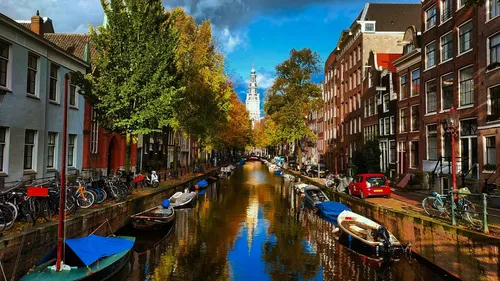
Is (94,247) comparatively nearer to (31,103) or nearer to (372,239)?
(372,239)

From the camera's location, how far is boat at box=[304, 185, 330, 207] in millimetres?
29202

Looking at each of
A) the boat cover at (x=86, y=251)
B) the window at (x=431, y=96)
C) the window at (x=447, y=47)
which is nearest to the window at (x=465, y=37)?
the window at (x=447, y=47)

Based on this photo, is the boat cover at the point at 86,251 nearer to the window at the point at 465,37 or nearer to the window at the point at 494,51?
the window at the point at 494,51

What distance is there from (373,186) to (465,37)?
38.3 feet

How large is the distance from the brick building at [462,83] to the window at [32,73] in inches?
1022

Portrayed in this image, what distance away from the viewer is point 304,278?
13.6m

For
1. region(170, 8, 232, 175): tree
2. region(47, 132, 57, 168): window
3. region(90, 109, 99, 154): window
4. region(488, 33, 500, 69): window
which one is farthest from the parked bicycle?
region(90, 109, 99, 154): window

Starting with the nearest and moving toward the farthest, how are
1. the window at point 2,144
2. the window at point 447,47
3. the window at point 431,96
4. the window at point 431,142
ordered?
the window at point 2,144, the window at point 447,47, the window at point 431,142, the window at point 431,96

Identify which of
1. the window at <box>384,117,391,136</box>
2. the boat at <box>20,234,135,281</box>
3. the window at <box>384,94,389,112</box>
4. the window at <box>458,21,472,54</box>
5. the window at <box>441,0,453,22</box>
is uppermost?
the window at <box>441,0,453,22</box>

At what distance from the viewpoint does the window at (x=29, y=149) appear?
2112 centimetres

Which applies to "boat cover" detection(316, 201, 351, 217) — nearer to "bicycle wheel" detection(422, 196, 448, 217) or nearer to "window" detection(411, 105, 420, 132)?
"bicycle wheel" detection(422, 196, 448, 217)

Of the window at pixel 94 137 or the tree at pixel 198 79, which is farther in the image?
the tree at pixel 198 79

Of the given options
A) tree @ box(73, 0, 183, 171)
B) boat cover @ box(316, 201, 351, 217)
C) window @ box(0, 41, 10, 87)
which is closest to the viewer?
window @ box(0, 41, 10, 87)

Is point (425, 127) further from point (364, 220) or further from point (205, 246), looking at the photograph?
point (205, 246)
